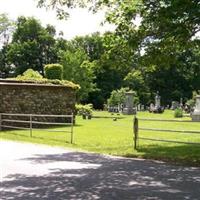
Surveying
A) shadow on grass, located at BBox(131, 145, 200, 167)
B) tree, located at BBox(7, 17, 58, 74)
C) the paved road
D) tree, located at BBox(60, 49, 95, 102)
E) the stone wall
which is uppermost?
tree, located at BBox(7, 17, 58, 74)

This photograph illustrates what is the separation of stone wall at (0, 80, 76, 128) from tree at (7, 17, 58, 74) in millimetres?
58229

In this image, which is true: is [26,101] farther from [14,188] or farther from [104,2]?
[14,188]

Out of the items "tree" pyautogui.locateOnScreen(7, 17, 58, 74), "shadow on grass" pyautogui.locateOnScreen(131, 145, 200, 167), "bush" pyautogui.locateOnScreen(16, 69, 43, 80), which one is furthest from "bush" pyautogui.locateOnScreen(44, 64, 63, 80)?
"tree" pyautogui.locateOnScreen(7, 17, 58, 74)

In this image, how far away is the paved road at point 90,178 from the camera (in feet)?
32.2

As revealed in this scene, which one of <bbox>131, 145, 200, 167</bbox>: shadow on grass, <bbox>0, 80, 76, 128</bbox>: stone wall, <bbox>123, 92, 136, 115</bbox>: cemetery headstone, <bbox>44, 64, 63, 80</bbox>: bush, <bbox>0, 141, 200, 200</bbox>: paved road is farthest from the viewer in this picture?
<bbox>123, 92, 136, 115</bbox>: cemetery headstone

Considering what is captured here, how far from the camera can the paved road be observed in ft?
32.2

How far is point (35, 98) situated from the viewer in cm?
3472

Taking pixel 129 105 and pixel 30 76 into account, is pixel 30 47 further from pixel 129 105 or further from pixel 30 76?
pixel 30 76

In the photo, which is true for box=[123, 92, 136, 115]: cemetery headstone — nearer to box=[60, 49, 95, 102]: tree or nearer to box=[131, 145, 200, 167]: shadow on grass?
box=[60, 49, 95, 102]: tree

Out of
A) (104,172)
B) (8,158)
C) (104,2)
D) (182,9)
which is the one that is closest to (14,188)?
(104,172)

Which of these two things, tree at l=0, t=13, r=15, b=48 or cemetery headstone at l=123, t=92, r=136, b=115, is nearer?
cemetery headstone at l=123, t=92, r=136, b=115

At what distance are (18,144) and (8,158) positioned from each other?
18.6ft

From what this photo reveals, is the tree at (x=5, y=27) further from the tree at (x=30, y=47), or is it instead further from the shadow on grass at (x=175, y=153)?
the shadow on grass at (x=175, y=153)

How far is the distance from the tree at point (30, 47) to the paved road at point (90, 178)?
3073 inches
